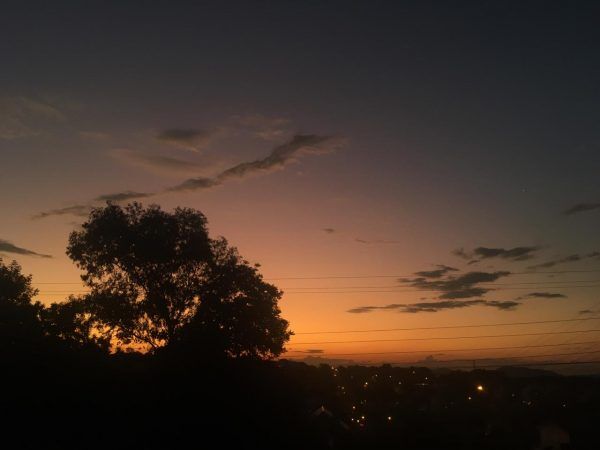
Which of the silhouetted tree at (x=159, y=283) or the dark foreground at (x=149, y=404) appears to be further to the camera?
the silhouetted tree at (x=159, y=283)

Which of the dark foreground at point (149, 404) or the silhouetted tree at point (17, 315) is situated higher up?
the silhouetted tree at point (17, 315)

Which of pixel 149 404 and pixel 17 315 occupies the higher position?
pixel 17 315

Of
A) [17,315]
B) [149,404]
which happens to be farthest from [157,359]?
[17,315]

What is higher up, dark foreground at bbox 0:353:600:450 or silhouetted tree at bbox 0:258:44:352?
silhouetted tree at bbox 0:258:44:352

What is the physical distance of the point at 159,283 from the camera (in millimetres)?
30000

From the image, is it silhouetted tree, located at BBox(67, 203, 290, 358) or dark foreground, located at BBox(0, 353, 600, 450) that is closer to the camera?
dark foreground, located at BBox(0, 353, 600, 450)

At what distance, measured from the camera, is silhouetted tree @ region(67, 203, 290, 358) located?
2973 centimetres

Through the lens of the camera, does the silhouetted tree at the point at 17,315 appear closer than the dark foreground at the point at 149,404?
No

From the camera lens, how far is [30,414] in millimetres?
21516

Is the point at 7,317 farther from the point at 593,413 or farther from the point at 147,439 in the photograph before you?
the point at 593,413

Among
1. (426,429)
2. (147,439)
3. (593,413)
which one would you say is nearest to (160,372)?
(147,439)

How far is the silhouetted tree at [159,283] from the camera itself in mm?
29734

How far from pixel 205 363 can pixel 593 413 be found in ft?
160

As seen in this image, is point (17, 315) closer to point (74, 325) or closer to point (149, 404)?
point (74, 325)
